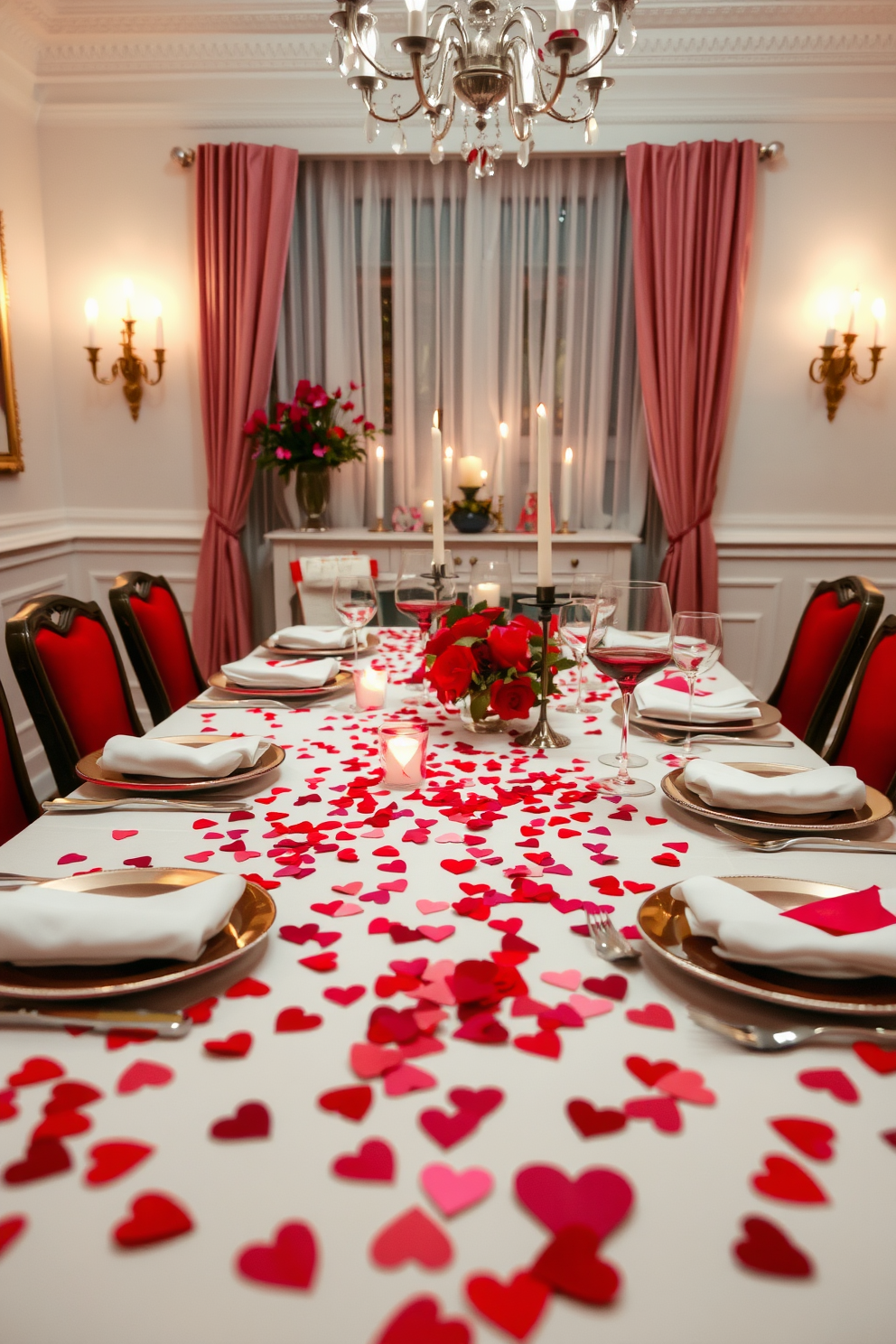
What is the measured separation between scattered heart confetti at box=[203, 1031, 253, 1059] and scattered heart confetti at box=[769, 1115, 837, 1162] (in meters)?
0.39

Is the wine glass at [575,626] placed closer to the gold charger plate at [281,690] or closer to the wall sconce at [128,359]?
the gold charger plate at [281,690]

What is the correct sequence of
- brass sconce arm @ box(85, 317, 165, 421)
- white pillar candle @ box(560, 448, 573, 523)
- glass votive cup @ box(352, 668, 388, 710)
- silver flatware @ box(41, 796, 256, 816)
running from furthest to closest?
1. white pillar candle @ box(560, 448, 573, 523)
2. brass sconce arm @ box(85, 317, 165, 421)
3. glass votive cup @ box(352, 668, 388, 710)
4. silver flatware @ box(41, 796, 256, 816)

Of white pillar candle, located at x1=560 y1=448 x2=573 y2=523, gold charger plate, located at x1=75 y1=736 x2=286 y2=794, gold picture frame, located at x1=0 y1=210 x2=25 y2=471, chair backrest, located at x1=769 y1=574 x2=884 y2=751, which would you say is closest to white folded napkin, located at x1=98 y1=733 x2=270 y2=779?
gold charger plate, located at x1=75 y1=736 x2=286 y2=794

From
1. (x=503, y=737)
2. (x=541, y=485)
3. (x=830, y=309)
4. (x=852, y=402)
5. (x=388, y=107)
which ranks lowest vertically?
(x=503, y=737)

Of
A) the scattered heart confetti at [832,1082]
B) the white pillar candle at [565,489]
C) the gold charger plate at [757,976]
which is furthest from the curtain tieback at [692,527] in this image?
the scattered heart confetti at [832,1082]

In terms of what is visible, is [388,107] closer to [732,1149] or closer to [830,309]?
[830,309]

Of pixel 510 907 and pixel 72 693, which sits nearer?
pixel 510 907

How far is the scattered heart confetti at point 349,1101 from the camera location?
631 mm

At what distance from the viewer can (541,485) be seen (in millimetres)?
1362

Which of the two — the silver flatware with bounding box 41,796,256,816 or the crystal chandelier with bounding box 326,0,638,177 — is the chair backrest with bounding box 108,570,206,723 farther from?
the crystal chandelier with bounding box 326,0,638,177

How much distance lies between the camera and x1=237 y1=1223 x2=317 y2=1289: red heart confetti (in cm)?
50

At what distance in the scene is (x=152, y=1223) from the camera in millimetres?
529

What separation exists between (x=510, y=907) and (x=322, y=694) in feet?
3.06

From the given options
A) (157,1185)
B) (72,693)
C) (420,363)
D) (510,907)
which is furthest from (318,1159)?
(420,363)
